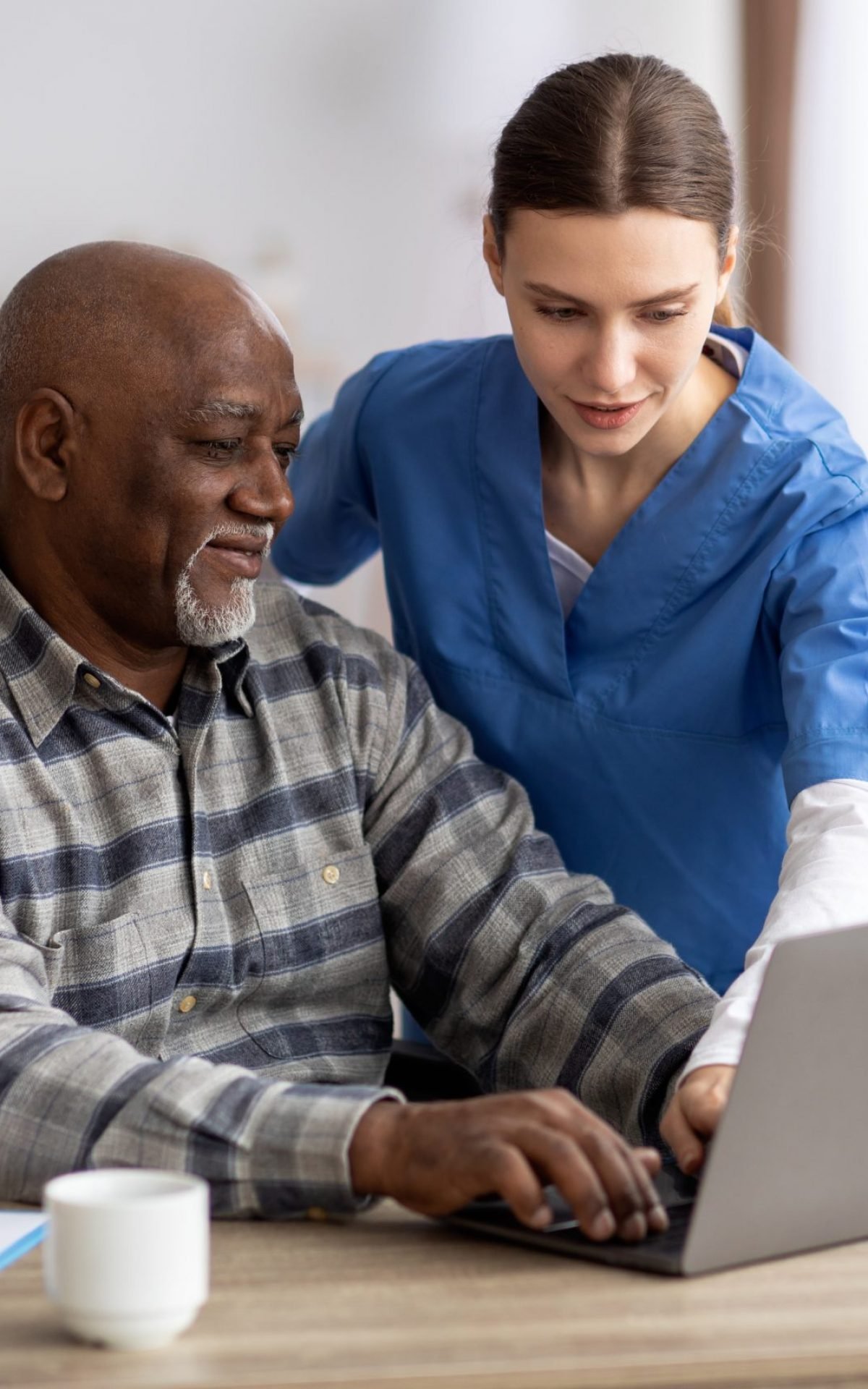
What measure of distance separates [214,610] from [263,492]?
0.36 feet

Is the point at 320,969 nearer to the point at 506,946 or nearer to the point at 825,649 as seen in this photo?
the point at 506,946

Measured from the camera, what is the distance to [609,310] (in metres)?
1.33

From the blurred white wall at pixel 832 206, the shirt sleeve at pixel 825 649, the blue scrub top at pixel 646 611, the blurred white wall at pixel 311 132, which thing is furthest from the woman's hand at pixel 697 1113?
the blurred white wall at pixel 311 132

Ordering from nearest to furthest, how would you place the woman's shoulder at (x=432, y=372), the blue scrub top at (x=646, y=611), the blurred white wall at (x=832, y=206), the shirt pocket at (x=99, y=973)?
the shirt pocket at (x=99, y=973) → the blue scrub top at (x=646, y=611) → the woman's shoulder at (x=432, y=372) → the blurred white wall at (x=832, y=206)

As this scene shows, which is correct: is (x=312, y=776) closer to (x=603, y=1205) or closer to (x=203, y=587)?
(x=203, y=587)

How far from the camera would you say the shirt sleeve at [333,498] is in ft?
5.68

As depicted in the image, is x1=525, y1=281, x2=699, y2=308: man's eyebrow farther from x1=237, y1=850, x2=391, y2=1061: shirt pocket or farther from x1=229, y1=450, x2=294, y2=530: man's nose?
x1=237, y1=850, x2=391, y2=1061: shirt pocket

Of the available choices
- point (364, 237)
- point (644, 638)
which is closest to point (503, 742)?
point (644, 638)

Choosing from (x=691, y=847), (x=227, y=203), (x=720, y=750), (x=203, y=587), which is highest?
(x=227, y=203)

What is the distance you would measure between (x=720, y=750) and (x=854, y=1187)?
2.12ft

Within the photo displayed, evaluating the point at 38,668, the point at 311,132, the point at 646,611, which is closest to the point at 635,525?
the point at 646,611

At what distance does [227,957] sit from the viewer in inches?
52.5

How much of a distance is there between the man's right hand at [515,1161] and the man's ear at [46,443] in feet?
2.15

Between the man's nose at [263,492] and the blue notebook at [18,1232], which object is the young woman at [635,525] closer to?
the man's nose at [263,492]
